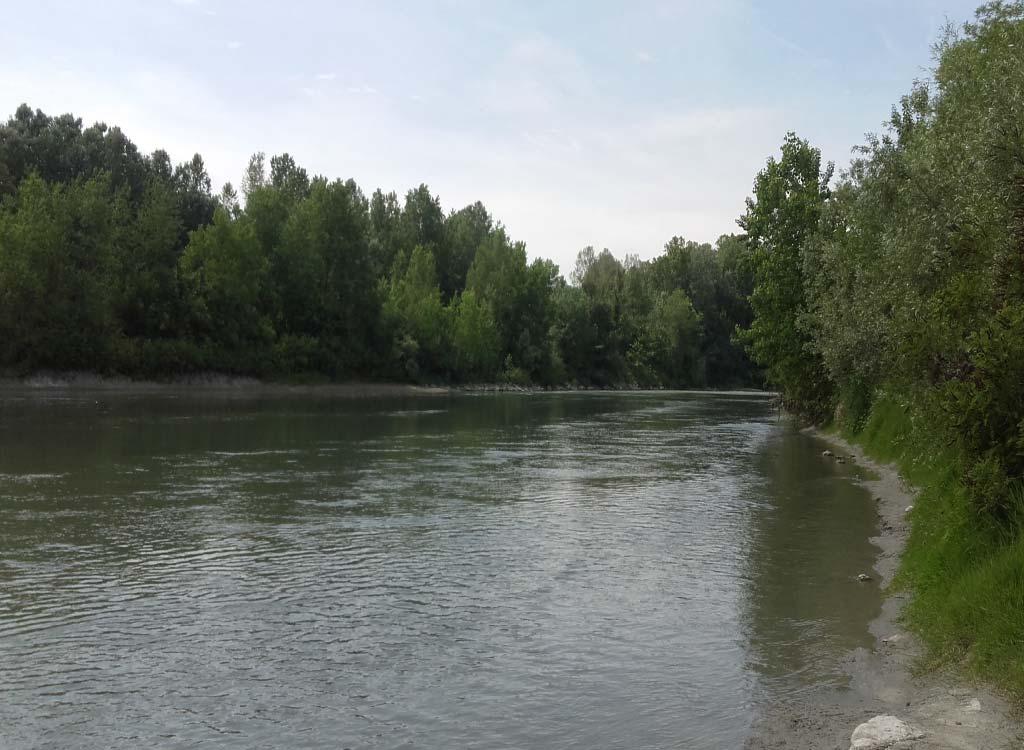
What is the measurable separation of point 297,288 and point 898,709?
122 metres

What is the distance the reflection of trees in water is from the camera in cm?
1288

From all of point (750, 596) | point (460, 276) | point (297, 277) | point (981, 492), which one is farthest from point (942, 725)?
point (460, 276)

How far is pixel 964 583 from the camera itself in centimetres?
1305

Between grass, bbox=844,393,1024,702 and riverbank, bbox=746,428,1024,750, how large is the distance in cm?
31

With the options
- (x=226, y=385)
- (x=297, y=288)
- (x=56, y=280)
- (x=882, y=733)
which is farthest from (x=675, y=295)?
(x=882, y=733)

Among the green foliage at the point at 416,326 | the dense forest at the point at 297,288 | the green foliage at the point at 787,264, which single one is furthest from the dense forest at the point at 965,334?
the green foliage at the point at 416,326

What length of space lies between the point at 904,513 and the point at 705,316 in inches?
6508

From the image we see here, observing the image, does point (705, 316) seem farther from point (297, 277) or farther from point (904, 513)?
point (904, 513)

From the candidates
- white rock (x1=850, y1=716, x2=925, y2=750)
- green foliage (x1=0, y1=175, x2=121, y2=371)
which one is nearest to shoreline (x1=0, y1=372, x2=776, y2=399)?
green foliage (x1=0, y1=175, x2=121, y2=371)

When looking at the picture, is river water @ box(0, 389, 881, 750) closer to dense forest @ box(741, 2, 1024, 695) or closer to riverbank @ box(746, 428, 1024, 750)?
riverbank @ box(746, 428, 1024, 750)

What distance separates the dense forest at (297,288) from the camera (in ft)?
307

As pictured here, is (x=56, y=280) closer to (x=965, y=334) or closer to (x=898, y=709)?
(x=965, y=334)

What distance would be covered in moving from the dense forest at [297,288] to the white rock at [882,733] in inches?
2245

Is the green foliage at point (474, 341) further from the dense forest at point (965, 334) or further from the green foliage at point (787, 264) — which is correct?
the dense forest at point (965, 334)
